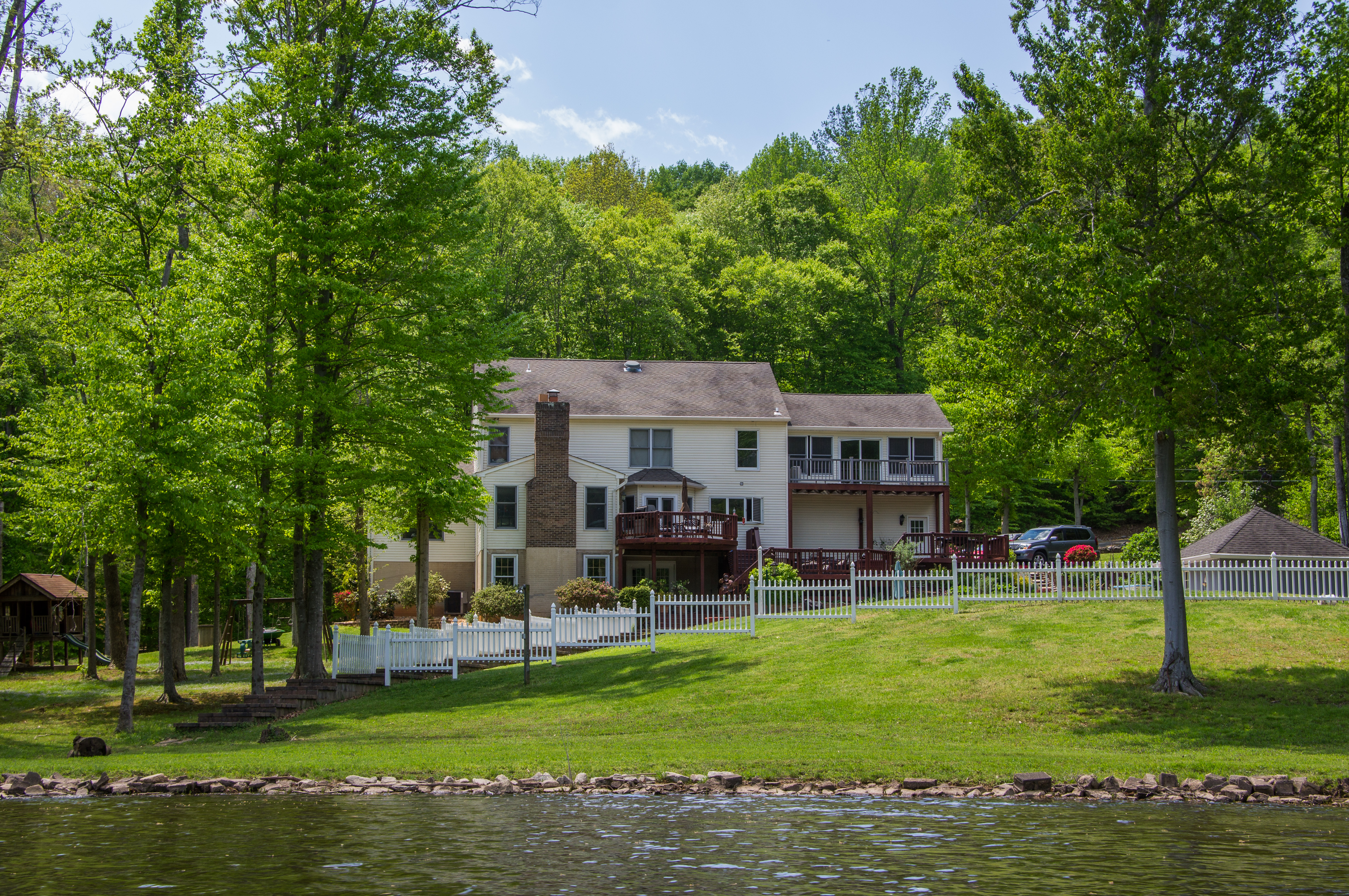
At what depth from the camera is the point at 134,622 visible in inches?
796

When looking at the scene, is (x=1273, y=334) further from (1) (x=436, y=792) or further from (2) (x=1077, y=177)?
(1) (x=436, y=792)

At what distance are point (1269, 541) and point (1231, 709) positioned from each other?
593 inches

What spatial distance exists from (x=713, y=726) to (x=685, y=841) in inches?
298

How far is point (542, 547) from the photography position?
39.0 meters

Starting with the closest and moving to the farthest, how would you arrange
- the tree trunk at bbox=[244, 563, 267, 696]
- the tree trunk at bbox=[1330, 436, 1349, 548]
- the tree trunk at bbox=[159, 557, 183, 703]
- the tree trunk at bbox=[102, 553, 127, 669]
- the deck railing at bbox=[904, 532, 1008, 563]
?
the tree trunk at bbox=[244, 563, 267, 696] → the tree trunk at bbox=[159, 557, 183, 703] → the tree trunk at bbox=[102, 553, 127, 669] → the deck railing at bbox=[904, 532, 1008, 563] → the tree trunk at bbox=[1330, 436, 1349, 548]

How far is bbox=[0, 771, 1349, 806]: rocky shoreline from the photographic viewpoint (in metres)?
13.4

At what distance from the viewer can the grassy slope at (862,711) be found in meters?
15.3

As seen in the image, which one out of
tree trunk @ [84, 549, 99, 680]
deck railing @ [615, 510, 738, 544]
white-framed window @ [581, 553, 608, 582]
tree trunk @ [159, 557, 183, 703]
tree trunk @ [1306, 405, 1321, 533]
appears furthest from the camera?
white-framed window @ [581, 553, 608, 582]

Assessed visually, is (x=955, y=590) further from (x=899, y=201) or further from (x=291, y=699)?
(x=899, y=201)

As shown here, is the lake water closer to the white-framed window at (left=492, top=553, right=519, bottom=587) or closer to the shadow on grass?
the shadow on grass

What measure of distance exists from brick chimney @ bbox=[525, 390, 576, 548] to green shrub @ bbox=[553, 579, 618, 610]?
14.1 ft

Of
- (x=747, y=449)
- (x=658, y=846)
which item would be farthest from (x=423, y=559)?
(x=658, y=846)

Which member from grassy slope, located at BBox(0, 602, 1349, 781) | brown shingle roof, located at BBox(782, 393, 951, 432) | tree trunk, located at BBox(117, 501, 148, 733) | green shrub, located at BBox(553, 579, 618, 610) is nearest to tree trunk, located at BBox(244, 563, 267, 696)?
grassy slope, located at BBox(0, 602, 1349, 781)

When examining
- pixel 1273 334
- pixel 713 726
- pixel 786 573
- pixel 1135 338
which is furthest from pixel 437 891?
pixel 786 573
